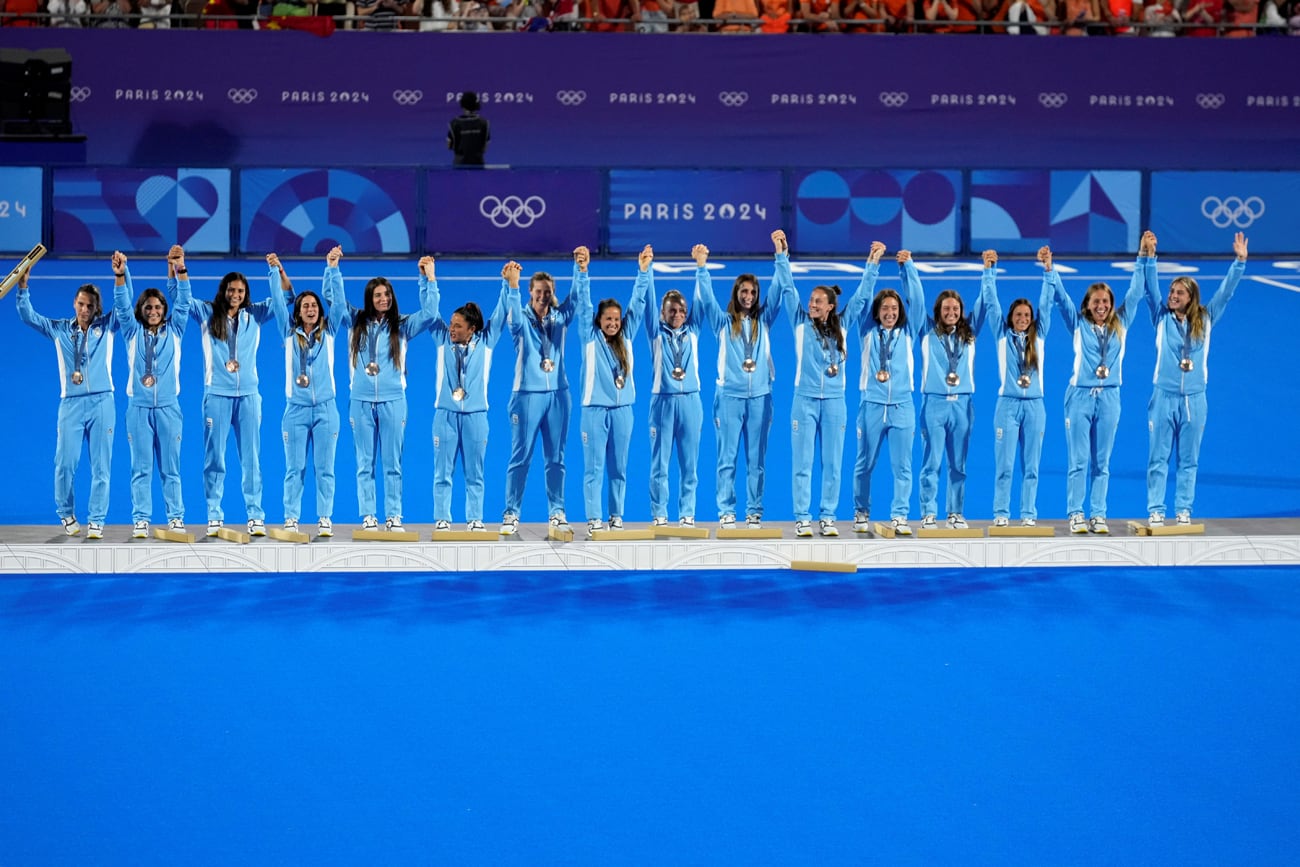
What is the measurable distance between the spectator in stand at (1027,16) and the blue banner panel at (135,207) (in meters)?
14.2

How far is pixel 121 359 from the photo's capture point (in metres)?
19.8

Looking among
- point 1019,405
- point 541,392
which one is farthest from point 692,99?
point 541,392

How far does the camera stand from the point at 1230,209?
28.9m

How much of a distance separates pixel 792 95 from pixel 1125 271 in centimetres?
764

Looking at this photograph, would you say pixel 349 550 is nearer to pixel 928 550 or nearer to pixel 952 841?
pixel 928 550

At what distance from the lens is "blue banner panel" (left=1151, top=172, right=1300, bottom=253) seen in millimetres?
28797

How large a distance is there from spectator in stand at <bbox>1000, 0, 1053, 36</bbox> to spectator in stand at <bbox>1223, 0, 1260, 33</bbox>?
128 inches

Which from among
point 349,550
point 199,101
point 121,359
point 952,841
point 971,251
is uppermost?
point 199,101

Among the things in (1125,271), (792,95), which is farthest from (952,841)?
(792,95)

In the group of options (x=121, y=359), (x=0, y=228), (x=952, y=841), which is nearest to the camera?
(x=952, y=841)

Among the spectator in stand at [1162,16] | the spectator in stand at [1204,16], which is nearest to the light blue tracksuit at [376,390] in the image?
the spectator in stand at [1162,16]

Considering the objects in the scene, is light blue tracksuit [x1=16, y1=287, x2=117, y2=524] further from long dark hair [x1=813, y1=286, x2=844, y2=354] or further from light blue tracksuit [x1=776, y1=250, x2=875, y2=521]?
long dark hair [x1=813, y1=286, x2=844, y2=354]

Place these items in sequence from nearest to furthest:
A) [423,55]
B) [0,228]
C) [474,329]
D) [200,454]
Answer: [474,329] → [200,454] → [0,228] → [423,55]

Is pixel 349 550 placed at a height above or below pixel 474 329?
below
